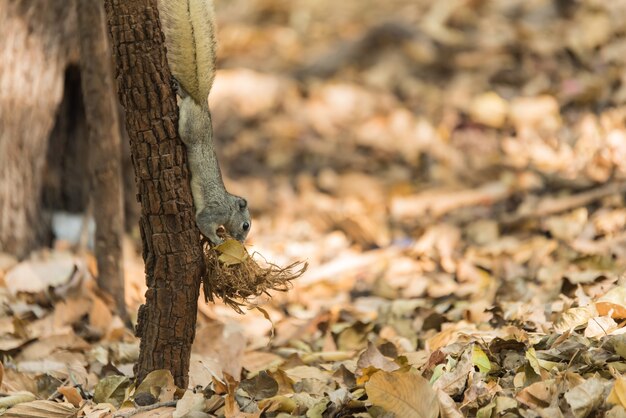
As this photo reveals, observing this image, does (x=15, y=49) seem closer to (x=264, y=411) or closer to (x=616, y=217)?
(x=264, y=411)

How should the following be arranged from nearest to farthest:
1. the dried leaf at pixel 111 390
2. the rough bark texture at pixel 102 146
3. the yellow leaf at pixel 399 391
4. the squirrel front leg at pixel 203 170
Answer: the yellow leaf at pixel 399 391, the squirrel front leg at pixel 203 170, the dried leaf at pixel 111 390, the rough bark texture at pixel 102 146

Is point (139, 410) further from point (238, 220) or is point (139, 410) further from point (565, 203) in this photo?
point (565, 203)

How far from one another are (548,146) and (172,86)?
3.51 m

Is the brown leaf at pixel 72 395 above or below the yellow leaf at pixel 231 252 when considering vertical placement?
below

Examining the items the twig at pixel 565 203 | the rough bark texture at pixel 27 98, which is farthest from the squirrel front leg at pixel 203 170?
the twig at pixel 565 203

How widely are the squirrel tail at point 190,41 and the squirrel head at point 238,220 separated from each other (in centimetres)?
37

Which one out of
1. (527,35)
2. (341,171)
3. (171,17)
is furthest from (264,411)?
(527,35)

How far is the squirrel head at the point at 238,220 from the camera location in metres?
2.70

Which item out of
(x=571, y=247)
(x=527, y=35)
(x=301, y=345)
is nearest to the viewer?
(x=301, y=345)

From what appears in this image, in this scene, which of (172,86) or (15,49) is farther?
(15,49)

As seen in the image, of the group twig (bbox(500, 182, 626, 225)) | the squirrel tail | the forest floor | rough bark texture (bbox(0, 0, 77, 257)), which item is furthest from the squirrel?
twig (bbox(500, 182, 626, 225))

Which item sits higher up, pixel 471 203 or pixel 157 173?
pixel 157 173

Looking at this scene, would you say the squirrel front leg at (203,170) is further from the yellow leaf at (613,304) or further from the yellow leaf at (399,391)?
the yellow leaf at (613,304)

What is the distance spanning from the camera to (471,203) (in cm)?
495
